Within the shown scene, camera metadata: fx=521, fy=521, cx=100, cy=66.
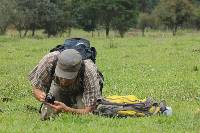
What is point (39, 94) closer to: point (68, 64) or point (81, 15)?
point (68, 64)

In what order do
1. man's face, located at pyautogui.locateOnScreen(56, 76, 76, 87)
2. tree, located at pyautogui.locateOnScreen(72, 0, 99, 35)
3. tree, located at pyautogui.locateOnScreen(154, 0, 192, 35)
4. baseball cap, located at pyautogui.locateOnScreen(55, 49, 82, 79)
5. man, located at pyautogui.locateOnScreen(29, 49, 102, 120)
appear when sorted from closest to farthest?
baseball cap, located at pyautogui.locateOnScreen(55, 49, 82, 79)
man, located at pyautogui.locateOnScreen(29, 49, 102, 120)
man's face, located at pyautogui.locateOnScreen(56, 76, 76, 87)
tree, located at pyautogui.locateOnScreen(72, 0, 99, 35)
tree, located at pyautogui.locateOnScreen(154, 0, 192, 35)

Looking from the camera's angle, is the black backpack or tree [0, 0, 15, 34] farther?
tree [0, 0, 15, 34]

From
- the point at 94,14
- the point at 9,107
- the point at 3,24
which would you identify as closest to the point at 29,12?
the point at 3,24

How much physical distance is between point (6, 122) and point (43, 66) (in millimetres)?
1392

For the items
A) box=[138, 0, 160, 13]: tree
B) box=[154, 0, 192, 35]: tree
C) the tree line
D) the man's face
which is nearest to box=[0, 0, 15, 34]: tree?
the tree line

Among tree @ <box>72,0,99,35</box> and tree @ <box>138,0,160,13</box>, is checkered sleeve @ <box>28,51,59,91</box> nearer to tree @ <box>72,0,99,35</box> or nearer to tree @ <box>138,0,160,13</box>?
tree @ <box>72,0,99,35</box>

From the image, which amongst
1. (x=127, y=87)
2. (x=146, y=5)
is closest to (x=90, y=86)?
(x=127, y=87)

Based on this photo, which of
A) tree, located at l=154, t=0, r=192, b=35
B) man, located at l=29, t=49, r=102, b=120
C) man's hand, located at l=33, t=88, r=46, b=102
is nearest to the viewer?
man, located at l=29, t=49, r=102, b=120

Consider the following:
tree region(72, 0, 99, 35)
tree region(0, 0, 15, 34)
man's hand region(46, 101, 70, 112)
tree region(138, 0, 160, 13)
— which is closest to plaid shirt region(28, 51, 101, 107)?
man's hand region(46, 101, 70, 112)

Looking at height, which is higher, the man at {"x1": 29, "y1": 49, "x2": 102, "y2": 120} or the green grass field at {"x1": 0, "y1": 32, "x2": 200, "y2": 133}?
the man at {"x1": 29, "y1": 49, "x2": 102, "y2": 120}

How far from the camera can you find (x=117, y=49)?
3241 cm

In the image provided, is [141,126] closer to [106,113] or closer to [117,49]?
[106,113]

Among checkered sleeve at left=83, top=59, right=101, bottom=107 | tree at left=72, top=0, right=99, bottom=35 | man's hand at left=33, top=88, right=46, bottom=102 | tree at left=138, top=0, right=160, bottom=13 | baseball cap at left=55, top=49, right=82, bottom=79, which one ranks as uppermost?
baseball cap at left=55, top=49, right=82, bottom=79

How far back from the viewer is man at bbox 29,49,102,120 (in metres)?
9.77
